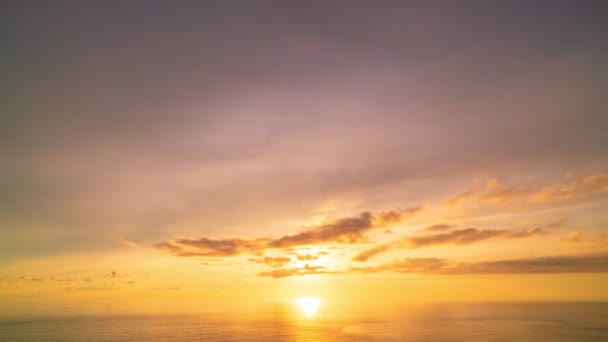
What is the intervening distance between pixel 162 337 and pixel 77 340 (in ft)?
150

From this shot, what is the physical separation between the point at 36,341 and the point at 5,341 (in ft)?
56.0

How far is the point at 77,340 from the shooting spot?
197m

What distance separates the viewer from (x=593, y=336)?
16838 cm

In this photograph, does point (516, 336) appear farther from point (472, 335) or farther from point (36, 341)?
point (36, 341)

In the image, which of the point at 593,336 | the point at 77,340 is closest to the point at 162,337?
the point at 77,340

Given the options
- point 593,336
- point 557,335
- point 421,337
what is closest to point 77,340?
point 421,337

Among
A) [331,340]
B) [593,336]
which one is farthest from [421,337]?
[593,336]

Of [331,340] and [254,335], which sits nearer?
[331,340]

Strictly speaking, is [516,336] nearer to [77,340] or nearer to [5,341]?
[77,340]

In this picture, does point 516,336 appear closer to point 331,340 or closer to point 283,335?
point 331,340

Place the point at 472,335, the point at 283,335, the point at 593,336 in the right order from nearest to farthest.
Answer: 1. the point at 593,336
2. the point at 472,335
3. the point at 283,335

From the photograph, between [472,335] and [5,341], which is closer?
[472,335]

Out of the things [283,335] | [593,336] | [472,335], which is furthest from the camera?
[283,335]

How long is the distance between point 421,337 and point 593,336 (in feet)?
255
